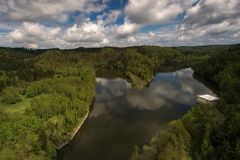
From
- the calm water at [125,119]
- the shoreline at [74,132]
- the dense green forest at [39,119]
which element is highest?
the dense green forest at [39,119]

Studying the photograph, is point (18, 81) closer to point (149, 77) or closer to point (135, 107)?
point (135, 107)

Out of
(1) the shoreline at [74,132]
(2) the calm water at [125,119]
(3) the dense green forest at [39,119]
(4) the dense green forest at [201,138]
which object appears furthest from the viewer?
(1) the shoreline at [74,132]

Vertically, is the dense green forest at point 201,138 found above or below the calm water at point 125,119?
above

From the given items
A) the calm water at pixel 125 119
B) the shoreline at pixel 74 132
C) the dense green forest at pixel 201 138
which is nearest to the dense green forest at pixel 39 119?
the shoreline at pixel 74 132

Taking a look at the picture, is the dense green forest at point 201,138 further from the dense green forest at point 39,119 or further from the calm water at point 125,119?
the dense green forest at point 39,119

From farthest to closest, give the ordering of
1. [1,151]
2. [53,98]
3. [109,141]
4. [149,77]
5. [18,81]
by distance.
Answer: [149,77] < [18,81] < [53,98] < [109,141] < [1,151]

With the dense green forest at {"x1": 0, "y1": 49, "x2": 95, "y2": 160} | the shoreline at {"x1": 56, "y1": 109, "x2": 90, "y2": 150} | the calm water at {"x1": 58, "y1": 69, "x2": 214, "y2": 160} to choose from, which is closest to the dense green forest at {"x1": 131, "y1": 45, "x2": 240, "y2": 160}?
the calm water at {"x1": 58, "y1": 69, "x2": 214, "y2": 160}

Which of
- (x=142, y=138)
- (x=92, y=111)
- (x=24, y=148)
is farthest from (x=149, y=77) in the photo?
(x=24, y=148)

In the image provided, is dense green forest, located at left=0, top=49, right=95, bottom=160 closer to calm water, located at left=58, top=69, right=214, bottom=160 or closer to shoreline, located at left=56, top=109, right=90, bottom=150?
shoreline, located at left=56, top=109, right=90, bottom=150

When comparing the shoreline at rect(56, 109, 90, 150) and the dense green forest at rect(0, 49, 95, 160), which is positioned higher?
the dense green forest at rect(0, 49, 95, 160)
